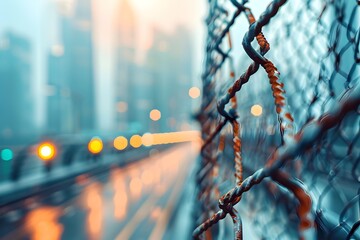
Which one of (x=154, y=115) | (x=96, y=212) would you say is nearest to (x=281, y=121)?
(x=96, y=212)

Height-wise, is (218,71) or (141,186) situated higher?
(218,71)

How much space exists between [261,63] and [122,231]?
319 inches

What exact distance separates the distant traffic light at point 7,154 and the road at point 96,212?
1.56 metres

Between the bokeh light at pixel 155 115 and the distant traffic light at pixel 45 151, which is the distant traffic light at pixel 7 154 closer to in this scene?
the distant traffic light at pixel 45 151

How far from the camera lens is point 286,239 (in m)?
2.77

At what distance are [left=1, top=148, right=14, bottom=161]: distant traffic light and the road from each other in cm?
156

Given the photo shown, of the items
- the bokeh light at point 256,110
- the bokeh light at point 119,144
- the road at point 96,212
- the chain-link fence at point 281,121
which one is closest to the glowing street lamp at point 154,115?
the bokeh light at point 119,144

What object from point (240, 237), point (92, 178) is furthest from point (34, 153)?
point (240, 237)

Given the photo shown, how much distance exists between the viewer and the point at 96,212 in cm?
1039

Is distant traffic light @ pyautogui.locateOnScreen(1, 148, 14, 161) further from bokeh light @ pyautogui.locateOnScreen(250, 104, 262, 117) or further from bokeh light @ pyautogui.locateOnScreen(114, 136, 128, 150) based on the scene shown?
bokeh light @ pyautogui.locateOnScreen(114, 136, 128, 150)

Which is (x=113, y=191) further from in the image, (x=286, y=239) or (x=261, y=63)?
(x=261, y=63)

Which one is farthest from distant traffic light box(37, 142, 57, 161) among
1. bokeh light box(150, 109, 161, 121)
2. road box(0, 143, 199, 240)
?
bokeh light box(150, 109, 161, 121)

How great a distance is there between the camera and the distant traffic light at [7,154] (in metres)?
12.7

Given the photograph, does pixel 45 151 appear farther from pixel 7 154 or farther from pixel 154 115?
pixel 154 115
